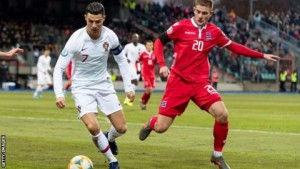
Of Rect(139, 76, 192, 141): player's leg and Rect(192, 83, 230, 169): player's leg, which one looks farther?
Rect(139, 76, 192, 141): player's leg

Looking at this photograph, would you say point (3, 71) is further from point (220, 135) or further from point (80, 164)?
point (80, 164)

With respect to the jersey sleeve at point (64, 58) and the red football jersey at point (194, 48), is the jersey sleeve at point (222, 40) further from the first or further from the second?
the jersey sleeve at point (64, 58)

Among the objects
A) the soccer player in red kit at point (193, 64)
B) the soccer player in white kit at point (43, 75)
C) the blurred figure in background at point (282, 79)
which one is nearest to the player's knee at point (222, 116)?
the soccer player in red kit at point (193, 64)

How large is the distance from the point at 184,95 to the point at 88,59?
165cm

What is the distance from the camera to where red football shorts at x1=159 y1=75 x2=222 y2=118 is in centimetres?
1226

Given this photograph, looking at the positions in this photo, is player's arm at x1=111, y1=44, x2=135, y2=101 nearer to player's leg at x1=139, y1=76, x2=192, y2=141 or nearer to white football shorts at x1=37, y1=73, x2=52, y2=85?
player's leg at x1=139, y1=76, x2=192, y2=141

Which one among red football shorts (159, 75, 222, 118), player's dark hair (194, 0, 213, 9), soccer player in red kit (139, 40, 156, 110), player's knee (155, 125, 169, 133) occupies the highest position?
player's dark hair (194, 0, 213, 9)

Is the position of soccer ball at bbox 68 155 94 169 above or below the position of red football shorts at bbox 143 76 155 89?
above

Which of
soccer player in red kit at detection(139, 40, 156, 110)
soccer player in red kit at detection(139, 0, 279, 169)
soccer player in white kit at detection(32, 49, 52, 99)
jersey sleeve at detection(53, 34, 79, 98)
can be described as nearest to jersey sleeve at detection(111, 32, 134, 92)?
soccer player in red kit at detection(139, 0, 279, 169)

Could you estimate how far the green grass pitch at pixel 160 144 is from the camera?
496 inches

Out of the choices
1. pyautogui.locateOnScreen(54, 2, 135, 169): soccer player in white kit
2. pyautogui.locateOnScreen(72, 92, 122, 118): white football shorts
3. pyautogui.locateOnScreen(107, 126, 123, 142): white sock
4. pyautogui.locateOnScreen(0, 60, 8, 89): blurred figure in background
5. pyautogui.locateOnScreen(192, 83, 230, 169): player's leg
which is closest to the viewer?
pyautogui.locateOnScreen(54, 2, 135, 169): soccer player in white kit

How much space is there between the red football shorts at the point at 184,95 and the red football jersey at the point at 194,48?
0.36 ft

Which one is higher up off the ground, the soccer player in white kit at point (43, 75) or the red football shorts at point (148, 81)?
the red football shorts at point (148, 81)

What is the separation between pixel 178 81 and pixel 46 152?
2851mm
